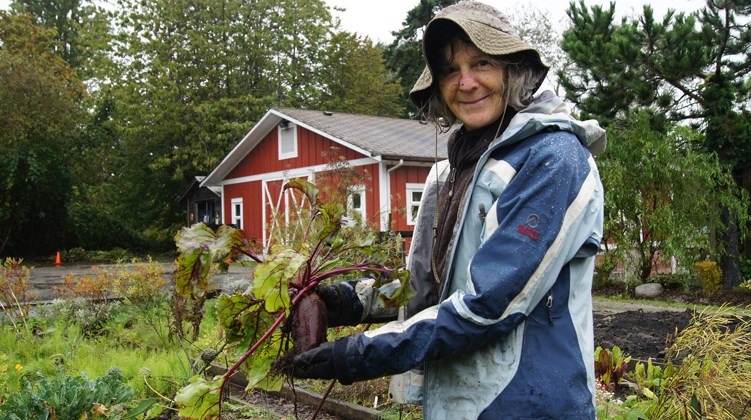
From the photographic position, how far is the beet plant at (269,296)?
2014 millimetres

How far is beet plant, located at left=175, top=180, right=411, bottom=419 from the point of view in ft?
6.61

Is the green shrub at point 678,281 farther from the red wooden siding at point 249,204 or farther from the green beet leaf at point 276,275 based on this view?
the red wooden siding at point 249,204

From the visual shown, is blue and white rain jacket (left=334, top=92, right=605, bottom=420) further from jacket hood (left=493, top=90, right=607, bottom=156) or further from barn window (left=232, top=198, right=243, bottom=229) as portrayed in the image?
barn window (left=232, top=198, right=243, bottom=229)

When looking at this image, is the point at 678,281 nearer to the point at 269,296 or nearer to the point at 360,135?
the point at 360,135

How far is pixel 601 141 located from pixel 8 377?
4.88 meters

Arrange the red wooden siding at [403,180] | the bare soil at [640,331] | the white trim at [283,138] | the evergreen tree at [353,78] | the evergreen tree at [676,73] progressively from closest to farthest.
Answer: the bare soil at [640,331], the evergreen tree at [676,73], the red wooden siding at [403,180], the white trim at [283,138], the evergreen tree at [353,78]

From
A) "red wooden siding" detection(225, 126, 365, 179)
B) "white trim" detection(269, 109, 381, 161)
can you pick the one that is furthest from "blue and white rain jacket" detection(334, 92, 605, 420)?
"red wooden siding" detection(225, 126, 365, 179)

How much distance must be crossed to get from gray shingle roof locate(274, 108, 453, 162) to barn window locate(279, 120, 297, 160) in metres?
0.51

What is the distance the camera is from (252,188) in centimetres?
2508

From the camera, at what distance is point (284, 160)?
2319cm

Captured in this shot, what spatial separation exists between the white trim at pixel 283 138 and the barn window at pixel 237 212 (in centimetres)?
345

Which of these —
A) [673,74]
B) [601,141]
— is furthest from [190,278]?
[673,74]

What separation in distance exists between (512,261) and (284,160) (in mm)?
21905

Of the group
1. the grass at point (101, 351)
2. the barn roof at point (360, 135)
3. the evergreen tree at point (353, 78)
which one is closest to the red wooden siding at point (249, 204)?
the barn roof at point (360, 135)
